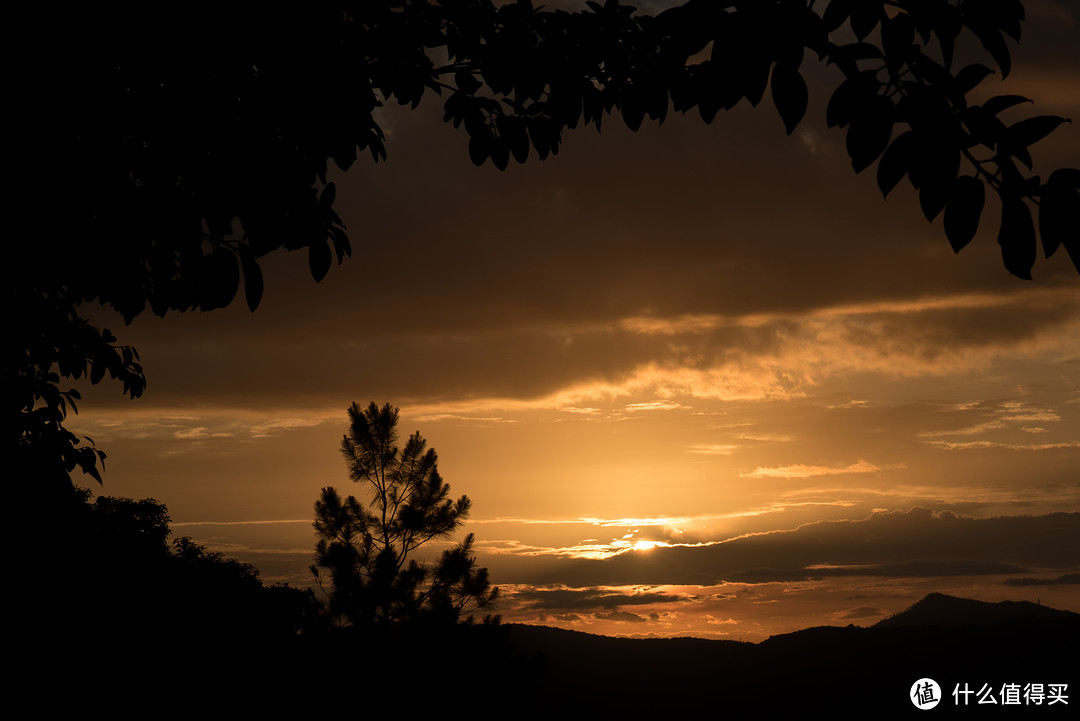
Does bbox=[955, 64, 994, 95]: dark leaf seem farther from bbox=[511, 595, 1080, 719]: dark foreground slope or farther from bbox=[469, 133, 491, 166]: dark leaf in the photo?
bbox=[511, 595, 1080, 719]: dark foreground slope

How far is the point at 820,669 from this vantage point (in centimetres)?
12950

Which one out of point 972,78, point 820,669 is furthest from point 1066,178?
point 820,669

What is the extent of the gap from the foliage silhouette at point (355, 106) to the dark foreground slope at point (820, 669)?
341ft

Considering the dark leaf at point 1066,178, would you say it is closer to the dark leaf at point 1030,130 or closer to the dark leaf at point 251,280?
the dark leaf at point 1030,130

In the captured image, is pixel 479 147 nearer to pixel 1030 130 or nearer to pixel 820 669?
pixel 1030 130

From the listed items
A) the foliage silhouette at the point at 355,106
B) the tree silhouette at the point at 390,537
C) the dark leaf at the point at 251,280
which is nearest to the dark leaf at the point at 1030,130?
the foliage silhouette at the point at 355,106

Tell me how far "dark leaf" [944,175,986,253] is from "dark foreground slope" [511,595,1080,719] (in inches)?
4173

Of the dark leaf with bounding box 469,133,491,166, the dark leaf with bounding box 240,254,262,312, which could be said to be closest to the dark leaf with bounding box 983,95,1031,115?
the dark leaf with bounding box 240,254,262,312

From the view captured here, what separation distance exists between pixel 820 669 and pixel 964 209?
14365cm

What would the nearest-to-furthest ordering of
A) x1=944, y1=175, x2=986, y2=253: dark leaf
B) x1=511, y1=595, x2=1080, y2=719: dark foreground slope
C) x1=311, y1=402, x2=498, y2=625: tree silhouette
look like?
1. x1=944, y1=175, x2=986, y2=253: dark leaf
2. x1=311, y1=402, x2=498, y2=625: tree silhouette
3. x1=511, y1=595, x2=1080, y2=719: dark foreground slope

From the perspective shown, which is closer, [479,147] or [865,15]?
[865,15]

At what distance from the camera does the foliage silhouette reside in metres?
2.54

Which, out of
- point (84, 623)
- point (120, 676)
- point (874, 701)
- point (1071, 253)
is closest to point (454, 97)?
point (1071, 253)

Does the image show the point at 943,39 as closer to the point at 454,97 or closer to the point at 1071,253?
the point at 1071,253
